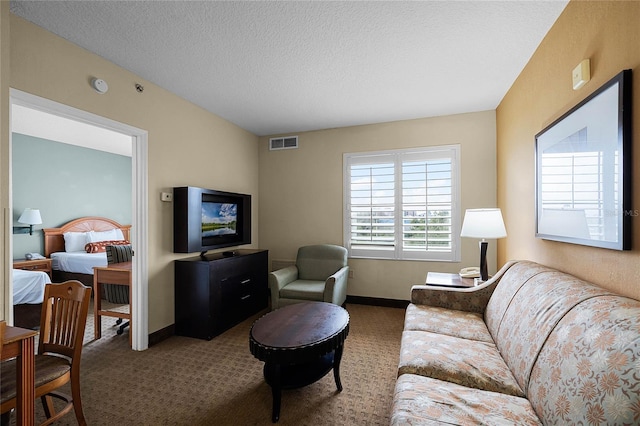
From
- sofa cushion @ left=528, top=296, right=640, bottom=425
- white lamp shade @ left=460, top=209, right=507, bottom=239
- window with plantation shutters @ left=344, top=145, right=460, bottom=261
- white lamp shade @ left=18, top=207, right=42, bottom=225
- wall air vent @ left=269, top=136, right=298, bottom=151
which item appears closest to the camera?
sofa cushion @ left=528, top=296, right=640, bottom=425

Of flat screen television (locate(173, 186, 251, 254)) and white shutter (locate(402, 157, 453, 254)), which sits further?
white shutter (locate(402, 157, 453, 254))

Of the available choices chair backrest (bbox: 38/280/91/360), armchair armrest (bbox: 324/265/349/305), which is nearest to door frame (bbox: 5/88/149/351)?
chair backrest (bbox: 38/280/91/360)

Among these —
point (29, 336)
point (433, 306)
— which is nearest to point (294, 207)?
point (433, 306)

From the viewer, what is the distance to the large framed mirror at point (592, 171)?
1.21m

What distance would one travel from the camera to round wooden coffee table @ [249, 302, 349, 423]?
1722 millimetres

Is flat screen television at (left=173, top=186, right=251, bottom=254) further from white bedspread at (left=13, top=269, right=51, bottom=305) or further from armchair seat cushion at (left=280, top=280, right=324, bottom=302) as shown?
white bedspread at (left=13, top=269, right=51, bottom=305)

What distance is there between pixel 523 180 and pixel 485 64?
1.07 meters

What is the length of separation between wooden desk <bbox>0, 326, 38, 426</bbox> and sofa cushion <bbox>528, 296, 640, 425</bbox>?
217 cm

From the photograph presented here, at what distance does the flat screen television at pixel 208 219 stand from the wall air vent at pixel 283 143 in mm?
964

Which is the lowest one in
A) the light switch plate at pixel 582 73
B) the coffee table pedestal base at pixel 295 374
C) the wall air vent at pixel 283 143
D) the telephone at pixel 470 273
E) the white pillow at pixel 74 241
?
the coffee table pedestal base at pixel 295 374

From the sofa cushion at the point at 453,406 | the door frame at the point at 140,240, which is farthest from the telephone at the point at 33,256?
the sofa cushion at the point at 453,406

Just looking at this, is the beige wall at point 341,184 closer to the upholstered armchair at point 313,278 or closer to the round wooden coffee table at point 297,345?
the upholstered armchair at point 313,278

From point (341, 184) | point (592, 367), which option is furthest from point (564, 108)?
point (341, 184)

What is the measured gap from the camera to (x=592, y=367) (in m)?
0.95
